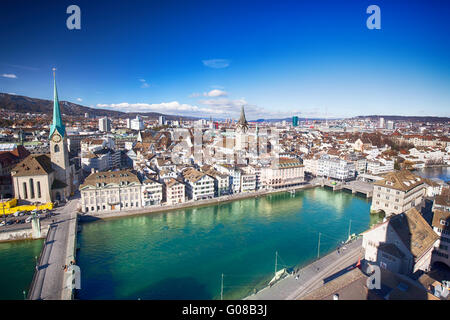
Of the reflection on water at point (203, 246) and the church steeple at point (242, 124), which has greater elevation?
the church steeple at point (242, 124)

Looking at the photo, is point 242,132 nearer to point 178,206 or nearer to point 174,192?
point 174,192

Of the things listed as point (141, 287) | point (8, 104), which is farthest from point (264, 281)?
point (8, 104)

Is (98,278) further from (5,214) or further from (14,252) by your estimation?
(5,214)

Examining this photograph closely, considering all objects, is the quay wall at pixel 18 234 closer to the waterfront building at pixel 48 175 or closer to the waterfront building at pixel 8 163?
the waterfront building at pixel 48 175

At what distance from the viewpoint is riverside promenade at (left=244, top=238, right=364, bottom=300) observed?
35.2ft

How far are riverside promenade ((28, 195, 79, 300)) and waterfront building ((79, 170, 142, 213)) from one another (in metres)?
1.65

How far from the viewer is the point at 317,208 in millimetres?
25047

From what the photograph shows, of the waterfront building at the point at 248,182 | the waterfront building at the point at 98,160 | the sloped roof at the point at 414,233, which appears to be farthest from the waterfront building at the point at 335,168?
the waterfront building at the point at 98,160

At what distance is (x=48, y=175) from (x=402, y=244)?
83.7 feet

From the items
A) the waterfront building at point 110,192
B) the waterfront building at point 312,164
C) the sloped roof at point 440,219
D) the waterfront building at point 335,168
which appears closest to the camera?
the sloped roof at point 440,219

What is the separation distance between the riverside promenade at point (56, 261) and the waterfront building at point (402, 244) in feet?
46.5

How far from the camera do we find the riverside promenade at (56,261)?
11.1 metres

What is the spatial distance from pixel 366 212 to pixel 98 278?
75.3 feet
